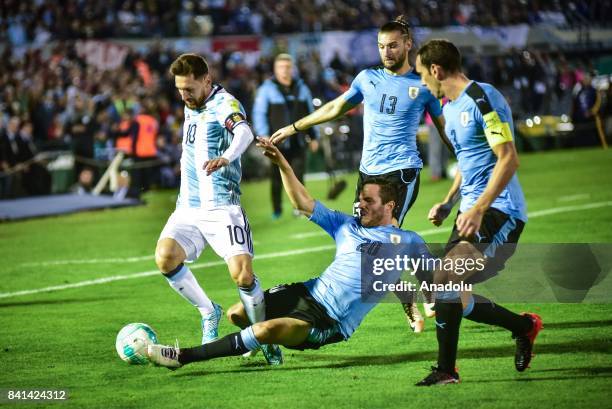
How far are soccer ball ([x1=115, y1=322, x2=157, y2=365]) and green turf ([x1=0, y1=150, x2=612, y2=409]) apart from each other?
122 millimetres

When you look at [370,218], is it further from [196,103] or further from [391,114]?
[391,114]

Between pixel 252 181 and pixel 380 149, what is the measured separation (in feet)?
52.0

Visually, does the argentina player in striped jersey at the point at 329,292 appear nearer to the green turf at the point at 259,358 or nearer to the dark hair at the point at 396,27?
the green turf at the point at 259,358

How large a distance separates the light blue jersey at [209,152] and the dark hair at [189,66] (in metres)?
0.26

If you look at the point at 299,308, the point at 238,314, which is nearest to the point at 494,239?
the point at 299,308

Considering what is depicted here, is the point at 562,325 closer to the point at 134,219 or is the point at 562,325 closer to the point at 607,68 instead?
the point at 134,219

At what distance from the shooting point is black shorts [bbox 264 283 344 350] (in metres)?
7.43

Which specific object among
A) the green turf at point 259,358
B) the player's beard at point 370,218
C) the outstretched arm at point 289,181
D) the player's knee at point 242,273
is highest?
the outstretched arm at point 289,181

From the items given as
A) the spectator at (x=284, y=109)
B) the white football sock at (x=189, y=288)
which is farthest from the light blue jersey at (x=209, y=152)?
the spectator at (x=284, y=109)

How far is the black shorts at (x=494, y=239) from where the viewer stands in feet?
24.3

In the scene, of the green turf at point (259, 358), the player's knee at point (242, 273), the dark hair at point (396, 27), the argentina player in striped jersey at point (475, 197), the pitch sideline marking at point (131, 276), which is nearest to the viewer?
the argentina player in striped jersey at point (475, 197)

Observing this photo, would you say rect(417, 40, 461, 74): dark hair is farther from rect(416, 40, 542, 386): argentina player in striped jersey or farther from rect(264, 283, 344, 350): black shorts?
rect(264, 283, 344, 350): black shorts

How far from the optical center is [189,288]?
8.53 m

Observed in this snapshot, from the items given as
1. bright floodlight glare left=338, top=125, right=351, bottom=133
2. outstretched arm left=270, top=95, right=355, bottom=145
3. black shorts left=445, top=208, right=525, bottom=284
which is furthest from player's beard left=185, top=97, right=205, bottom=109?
bright floodlight glare left=338, top=125, right=351, bottom=133
